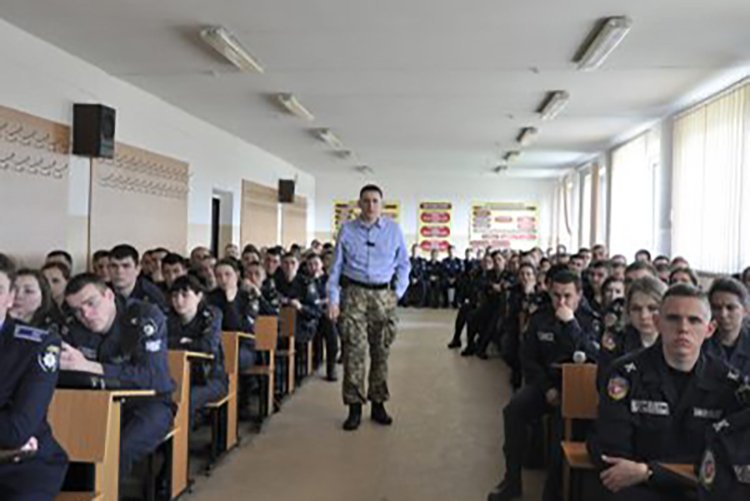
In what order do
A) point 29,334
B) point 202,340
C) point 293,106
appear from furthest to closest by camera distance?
point 293,106, point 202,340, point 29,334

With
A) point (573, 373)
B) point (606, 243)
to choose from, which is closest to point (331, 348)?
point (573, 373)

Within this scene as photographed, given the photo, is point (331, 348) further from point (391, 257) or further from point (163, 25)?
point (163, 25)

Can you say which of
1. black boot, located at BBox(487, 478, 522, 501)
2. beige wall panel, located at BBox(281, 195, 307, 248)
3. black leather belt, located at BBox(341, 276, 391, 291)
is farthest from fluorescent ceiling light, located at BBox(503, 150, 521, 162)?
black boot, located at BBox(487, 478, 522, 501)

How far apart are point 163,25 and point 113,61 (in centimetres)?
138

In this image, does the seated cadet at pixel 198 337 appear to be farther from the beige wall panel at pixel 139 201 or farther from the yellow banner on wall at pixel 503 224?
the yellow banner on wall at pixel 503 224

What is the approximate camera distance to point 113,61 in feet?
20.9

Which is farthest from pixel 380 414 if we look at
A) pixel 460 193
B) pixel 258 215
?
pixel 460 193

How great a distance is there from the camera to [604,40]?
522 cm

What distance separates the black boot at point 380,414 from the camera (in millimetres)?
5109

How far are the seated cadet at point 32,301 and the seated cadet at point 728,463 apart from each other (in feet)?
10.2

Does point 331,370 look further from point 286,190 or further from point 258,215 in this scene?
point 286,190

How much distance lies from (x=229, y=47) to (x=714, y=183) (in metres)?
5.17

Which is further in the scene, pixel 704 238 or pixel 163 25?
pixel 704 238

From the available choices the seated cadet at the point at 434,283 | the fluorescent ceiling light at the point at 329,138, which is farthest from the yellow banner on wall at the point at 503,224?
the fluorescent ceiling light at the point at 329,138
